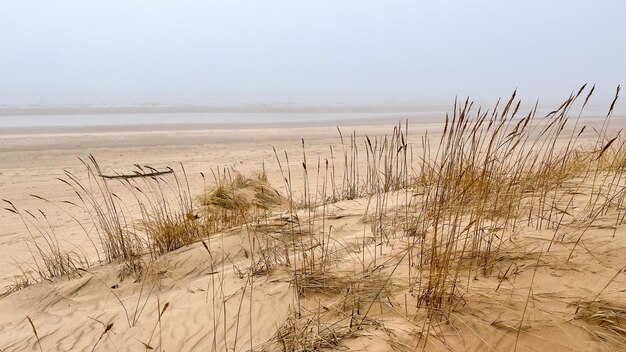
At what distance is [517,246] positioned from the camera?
2848 millimetres

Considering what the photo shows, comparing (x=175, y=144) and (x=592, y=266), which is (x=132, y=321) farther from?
(x=175, y=144)

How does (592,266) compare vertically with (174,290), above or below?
above

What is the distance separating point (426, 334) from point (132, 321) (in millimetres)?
1948

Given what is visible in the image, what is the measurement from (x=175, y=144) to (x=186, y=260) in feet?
41.5

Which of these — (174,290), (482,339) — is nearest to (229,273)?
(174,290)

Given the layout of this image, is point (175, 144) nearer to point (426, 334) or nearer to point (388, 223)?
point (388, 223)

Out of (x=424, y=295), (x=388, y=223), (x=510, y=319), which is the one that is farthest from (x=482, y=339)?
(x=388, y=223)

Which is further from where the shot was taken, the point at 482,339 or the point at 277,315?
the point at 277,315

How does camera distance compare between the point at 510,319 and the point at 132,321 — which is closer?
the point at 510,319

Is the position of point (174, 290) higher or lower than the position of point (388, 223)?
lower

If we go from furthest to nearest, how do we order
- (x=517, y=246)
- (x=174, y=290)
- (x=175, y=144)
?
(x=175, y=144), (x=174, y=290), (x=517, y=246)

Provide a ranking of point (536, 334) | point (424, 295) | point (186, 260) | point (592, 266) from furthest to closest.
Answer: point (186, 260)
point (592, 266)
point (424, 295)
point (536, 334)

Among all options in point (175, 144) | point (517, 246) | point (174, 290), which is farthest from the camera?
point (175, 144)

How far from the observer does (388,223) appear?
3.98 metres
